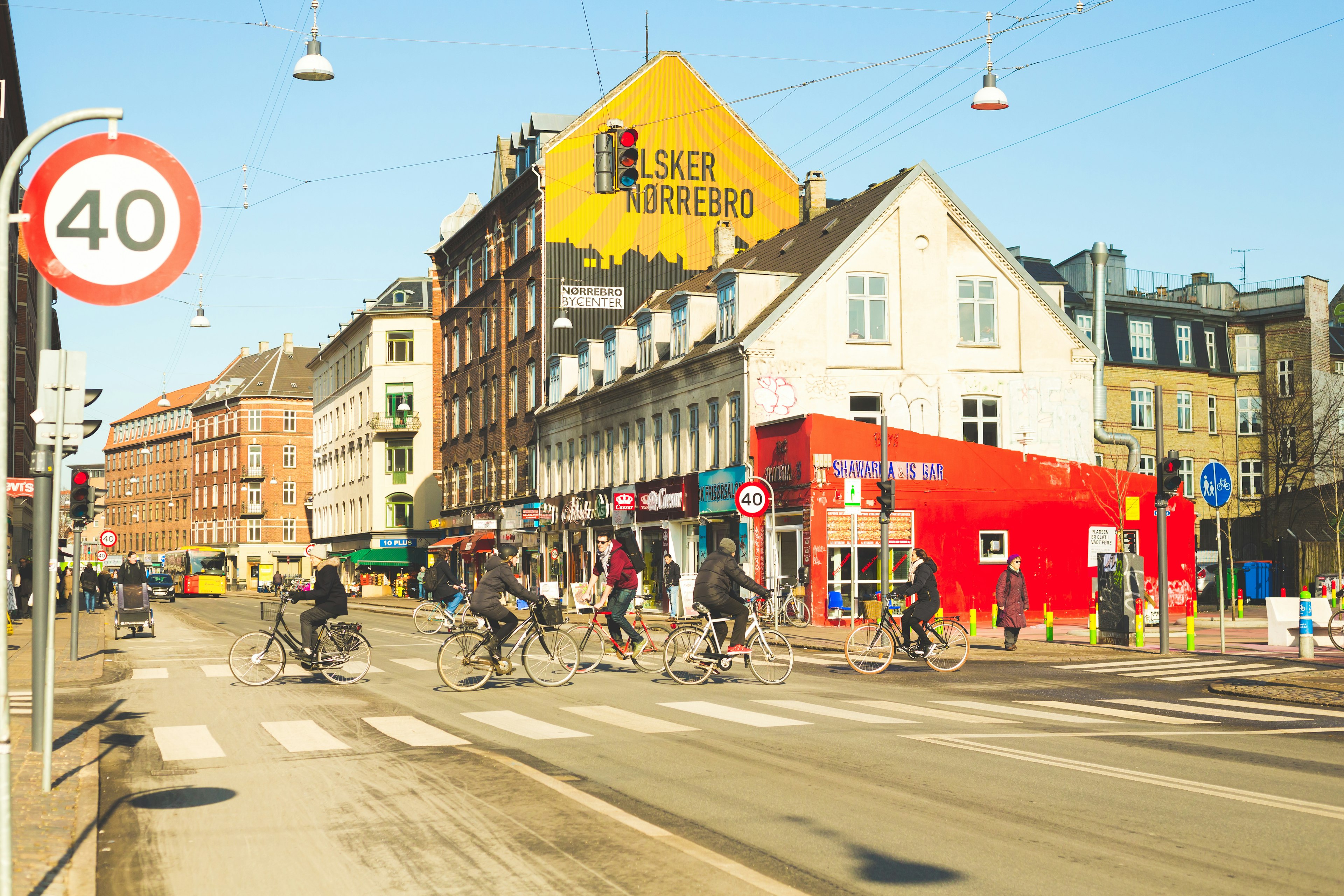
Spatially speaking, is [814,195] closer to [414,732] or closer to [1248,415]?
[1248,415]

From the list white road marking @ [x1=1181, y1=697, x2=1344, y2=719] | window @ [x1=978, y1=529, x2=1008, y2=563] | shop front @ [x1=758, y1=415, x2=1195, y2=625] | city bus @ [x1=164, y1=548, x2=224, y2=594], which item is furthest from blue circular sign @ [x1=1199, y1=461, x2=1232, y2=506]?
city bus @ [x1=164, y1=548, x2=224, y2=594]

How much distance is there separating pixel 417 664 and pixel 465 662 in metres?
5.24

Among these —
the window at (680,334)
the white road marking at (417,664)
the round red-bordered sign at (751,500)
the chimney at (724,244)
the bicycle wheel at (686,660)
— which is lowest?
the white road marking at (417,664)

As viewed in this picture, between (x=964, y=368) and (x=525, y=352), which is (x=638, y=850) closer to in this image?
(x=964, y=368)

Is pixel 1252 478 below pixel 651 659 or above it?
above

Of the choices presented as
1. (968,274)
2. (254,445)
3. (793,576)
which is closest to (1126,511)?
(793,576)

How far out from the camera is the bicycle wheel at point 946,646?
20203 mm

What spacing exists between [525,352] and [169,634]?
27158 millimetres

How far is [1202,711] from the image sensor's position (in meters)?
14.9

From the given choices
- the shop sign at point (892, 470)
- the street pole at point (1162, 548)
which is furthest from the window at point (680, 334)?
the street pole at point (1162, 548)

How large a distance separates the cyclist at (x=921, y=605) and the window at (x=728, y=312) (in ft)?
61.4

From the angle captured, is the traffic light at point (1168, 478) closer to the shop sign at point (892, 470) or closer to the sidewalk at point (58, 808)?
the shop sign at point (892, 470)

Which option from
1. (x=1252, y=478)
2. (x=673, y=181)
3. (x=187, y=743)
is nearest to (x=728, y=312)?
(x=673, y=181)

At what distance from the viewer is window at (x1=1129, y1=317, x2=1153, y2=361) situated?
58156 mm
